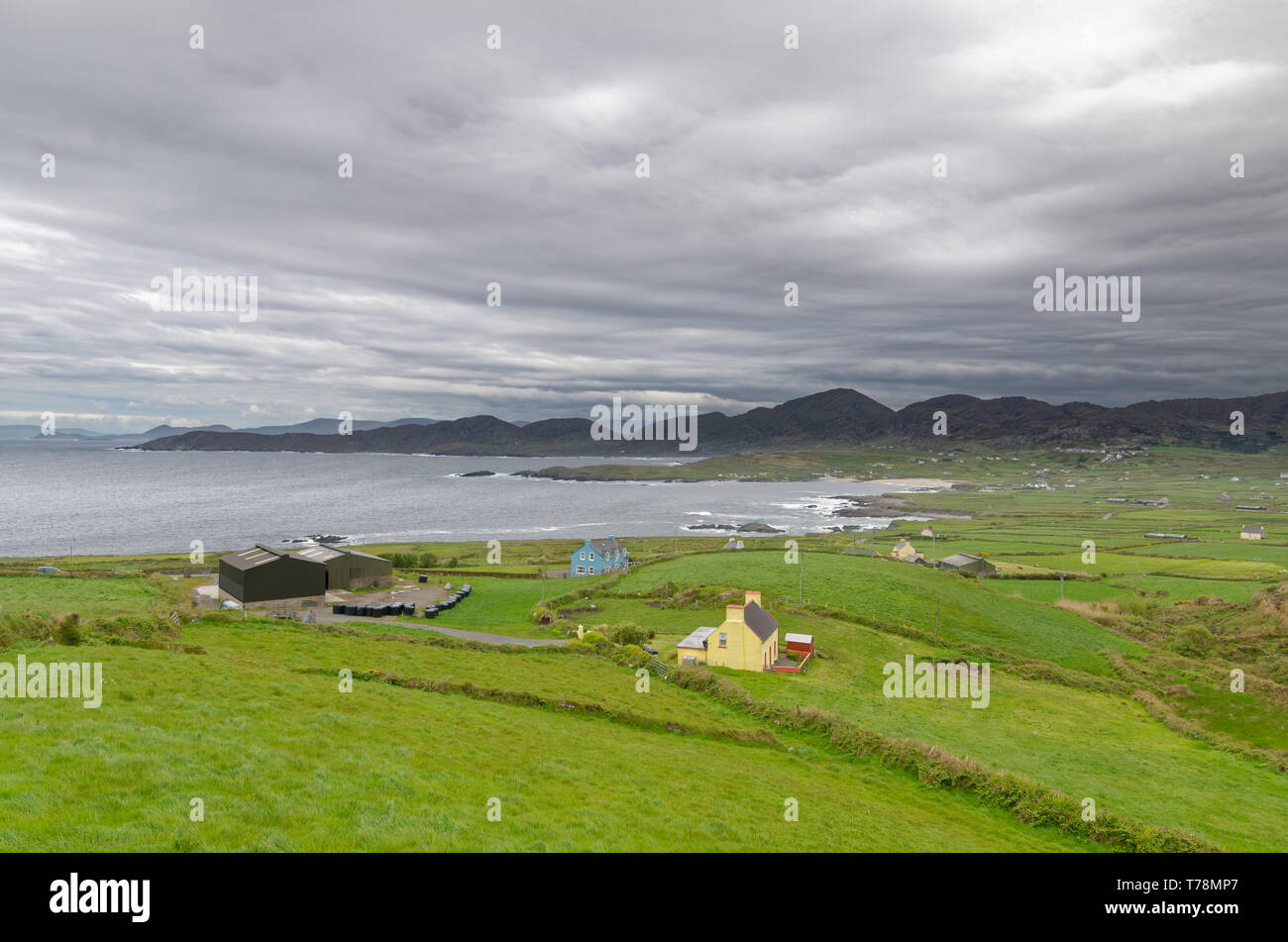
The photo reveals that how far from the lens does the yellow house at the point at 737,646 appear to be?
149 ft

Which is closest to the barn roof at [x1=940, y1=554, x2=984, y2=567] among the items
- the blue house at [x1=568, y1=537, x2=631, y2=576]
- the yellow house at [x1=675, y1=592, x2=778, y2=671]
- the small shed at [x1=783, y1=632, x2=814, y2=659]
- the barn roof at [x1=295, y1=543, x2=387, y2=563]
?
the blue house at [x1=568, y1=537, x2=631, y2=576]

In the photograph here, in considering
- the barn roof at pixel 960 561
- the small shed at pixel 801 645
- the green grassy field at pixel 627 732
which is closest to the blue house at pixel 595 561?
the green grassy field at pixel 627 732

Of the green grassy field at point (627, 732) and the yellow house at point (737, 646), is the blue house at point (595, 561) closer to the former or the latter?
the green grassy field at point (627, 732)

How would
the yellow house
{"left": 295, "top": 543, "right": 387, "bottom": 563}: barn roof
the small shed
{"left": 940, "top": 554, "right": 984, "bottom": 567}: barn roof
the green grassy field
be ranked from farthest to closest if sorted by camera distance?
1. {"left": 940, "top": 554, "right": 984, "bottom": 567}: barn roof
2. {"left": 295, "top": 543, "right": 387, "bottom": 563}: barn roof
3. the small shed
4. the yellow house
5. the green grassy field

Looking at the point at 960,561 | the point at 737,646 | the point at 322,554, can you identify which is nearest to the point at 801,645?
the point at 737,646

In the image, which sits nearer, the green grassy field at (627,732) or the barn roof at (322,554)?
the green grassy field at (627,732)

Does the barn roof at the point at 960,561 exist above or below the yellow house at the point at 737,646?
below

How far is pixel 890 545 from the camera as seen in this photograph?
447ft

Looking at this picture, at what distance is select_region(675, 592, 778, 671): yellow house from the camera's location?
4544 cm

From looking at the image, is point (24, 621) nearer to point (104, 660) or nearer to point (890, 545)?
point (104, 660)

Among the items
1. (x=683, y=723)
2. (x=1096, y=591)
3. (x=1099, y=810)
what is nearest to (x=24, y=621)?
(x=683, y=723)

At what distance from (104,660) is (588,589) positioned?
2047 inches

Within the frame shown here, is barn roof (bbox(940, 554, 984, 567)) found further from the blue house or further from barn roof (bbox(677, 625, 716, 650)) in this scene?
barn roof (bbox(677, 625, 716, 650))

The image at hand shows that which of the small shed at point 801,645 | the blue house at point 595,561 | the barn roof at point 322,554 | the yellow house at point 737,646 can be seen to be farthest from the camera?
the blue house at point 595,561
